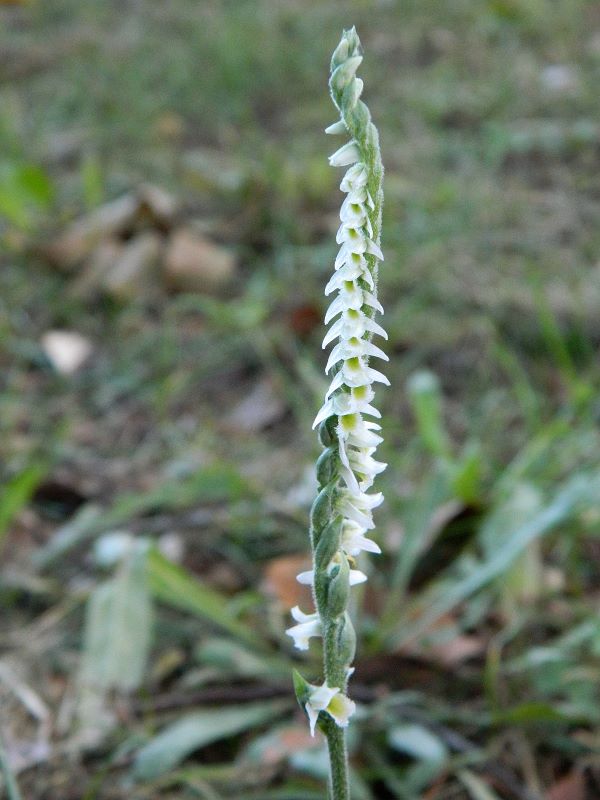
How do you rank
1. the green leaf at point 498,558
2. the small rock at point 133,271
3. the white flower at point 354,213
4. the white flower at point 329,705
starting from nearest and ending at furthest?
the white flower at point 354,213
the white flower at point 329,705
the green leaf at point 498,558
the small rock at point 133,271

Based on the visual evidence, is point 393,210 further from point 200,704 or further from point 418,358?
point 200,704

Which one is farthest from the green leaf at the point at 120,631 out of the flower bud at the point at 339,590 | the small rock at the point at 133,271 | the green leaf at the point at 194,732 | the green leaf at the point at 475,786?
the small rock at the point at 133,271

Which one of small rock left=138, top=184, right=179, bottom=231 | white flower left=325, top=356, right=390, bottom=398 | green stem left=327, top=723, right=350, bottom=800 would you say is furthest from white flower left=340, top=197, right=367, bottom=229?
small rock left=138, top=184, right=179, bottom=231

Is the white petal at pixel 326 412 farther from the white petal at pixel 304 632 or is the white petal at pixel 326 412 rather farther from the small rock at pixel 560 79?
the small rock at pixel 560 79

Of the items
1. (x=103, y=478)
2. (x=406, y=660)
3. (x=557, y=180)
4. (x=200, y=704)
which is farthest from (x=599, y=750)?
(x=557, y=180)

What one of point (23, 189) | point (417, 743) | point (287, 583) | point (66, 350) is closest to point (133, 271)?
point (66, 350)

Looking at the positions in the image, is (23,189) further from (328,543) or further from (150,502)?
(328,543)

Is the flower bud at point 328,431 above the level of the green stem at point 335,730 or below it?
above
